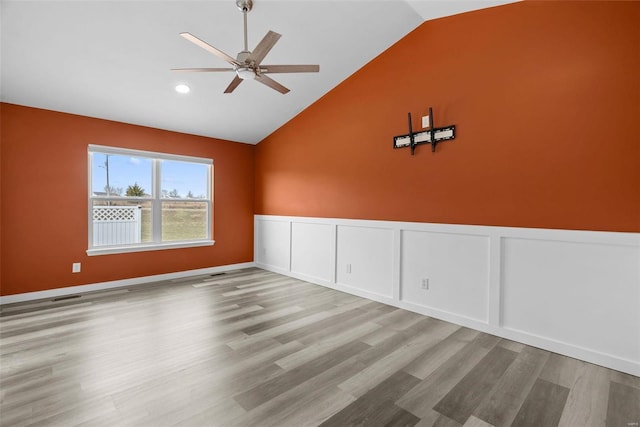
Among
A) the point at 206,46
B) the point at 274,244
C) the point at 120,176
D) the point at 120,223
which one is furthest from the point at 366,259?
the point at 120,176

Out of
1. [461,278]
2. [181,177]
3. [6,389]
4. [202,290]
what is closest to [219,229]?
[181,177]

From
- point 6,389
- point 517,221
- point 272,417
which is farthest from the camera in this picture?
point 517,221

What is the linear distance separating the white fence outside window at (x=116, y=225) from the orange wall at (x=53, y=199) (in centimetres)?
18

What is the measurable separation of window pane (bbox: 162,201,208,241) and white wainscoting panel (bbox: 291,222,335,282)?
172 cm

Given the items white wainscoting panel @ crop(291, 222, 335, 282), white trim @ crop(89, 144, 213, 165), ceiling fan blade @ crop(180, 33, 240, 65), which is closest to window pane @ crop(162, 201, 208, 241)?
white trim @ crop(89, 144, 213, 165)

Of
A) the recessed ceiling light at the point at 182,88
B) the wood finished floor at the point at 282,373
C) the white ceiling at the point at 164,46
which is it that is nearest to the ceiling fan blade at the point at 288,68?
the white ceiling at the point at 164,46

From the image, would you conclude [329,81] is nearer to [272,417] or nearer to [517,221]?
[517,221]

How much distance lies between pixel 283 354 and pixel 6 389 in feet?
5.99

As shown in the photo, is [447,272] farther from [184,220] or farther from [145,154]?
[145,154]

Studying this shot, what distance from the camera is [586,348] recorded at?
239cm

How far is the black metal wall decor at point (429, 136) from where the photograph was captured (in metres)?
3.18

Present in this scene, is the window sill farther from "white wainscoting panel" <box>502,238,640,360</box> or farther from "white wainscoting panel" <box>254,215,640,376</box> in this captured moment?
"white wainscoting panel" <box>502,238,640,360</box>

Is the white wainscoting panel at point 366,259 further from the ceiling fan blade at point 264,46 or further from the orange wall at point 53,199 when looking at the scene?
the orange wall at point 53,199

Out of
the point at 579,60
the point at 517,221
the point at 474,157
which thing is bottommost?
the point at 517,221
